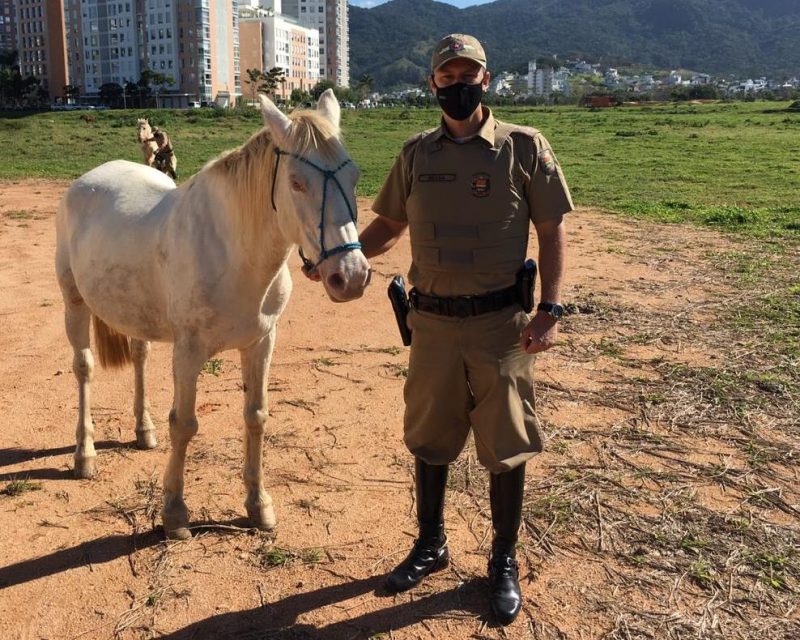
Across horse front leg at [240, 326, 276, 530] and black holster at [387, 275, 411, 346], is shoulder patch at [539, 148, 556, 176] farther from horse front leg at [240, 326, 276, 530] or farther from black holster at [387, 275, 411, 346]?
horse front leg at [240, 326, 276, 530]

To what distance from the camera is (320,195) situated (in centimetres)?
264

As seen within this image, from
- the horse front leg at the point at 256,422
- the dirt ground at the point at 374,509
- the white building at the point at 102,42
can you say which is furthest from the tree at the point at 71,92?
the horse front leg at the point at 256,422

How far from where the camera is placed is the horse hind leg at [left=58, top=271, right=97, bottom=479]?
418 centimetres

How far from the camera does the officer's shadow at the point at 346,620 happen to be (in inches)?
111

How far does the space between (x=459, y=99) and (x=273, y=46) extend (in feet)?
367

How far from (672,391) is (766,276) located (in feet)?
12.7

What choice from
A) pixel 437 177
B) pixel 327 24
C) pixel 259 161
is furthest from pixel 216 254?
pixel 327 24

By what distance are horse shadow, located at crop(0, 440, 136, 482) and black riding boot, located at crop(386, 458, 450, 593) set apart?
2219 mm

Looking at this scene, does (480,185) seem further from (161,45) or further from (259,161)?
(161,45)

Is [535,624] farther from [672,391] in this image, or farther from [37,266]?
[37,266]

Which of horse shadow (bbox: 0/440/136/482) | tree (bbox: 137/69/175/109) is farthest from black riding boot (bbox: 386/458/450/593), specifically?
tree (bbox: 137/69/175/109)

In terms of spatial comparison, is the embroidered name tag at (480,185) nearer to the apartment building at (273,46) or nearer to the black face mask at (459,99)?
the black face mask at (459,99)

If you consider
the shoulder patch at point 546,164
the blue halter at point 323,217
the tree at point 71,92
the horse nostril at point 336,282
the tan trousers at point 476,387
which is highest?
the tree at point 71,92

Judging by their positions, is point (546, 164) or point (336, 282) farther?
point (546, 164)
